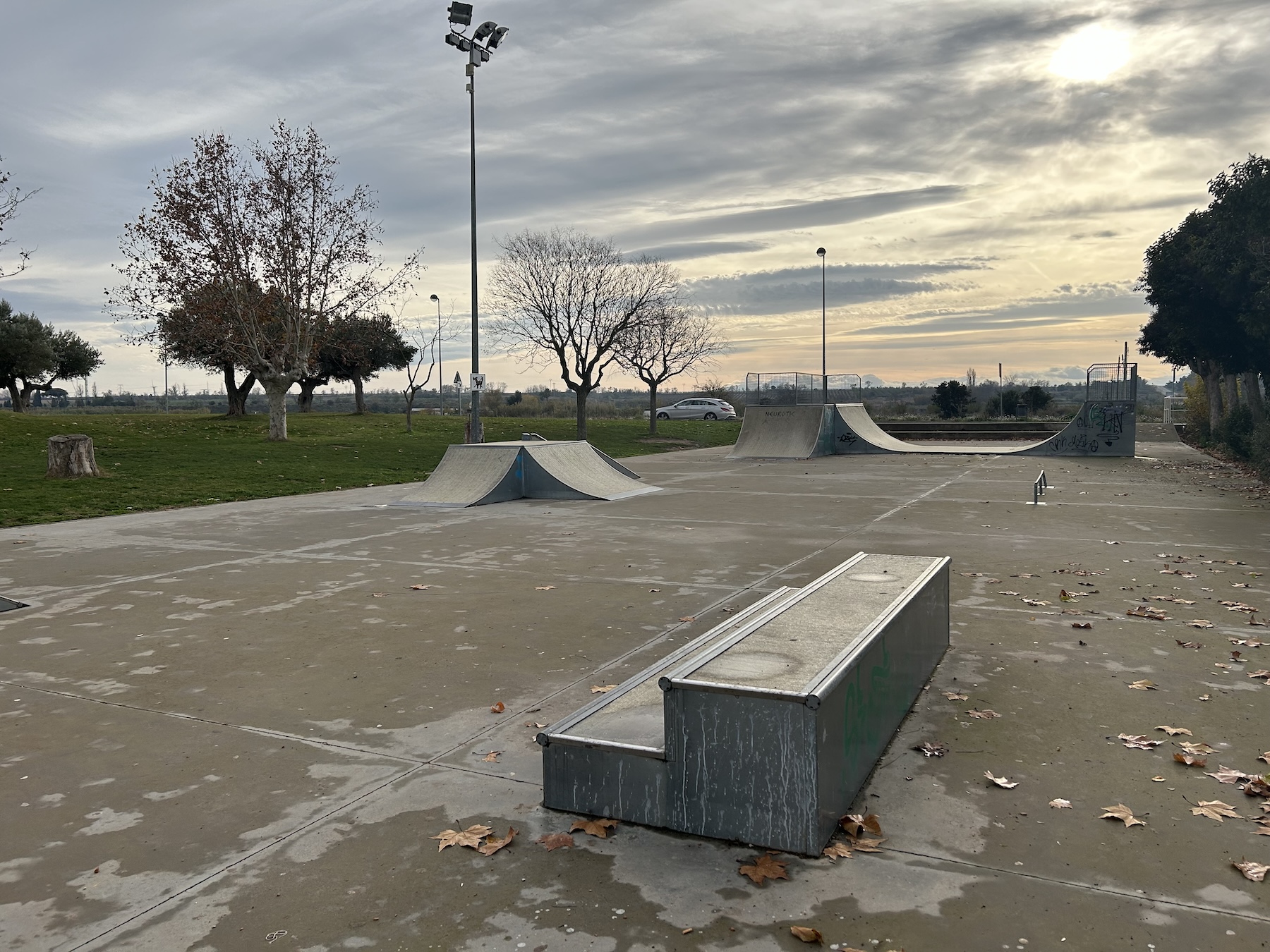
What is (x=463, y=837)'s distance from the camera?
11.0ft

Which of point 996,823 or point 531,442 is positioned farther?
point 531,442

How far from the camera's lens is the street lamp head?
20234 millimetres

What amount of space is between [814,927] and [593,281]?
109 ft

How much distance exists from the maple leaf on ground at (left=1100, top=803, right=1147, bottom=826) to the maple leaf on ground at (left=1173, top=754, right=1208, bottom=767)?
62 centimetres

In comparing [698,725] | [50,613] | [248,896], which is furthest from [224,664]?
[698,725]

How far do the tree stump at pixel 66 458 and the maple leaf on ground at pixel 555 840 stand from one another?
17686mm

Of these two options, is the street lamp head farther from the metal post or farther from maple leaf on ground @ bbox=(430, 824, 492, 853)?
maple leaf on ground @ bbox=(430, 824, 492, 853)

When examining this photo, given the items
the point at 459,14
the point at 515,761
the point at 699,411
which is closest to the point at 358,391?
the point at 699,411

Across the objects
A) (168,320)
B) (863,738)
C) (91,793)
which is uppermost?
(168,320)

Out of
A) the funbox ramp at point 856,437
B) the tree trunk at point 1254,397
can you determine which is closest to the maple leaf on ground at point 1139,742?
the funbox ramp at point 856,437

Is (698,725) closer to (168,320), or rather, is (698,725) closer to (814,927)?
(814,927)

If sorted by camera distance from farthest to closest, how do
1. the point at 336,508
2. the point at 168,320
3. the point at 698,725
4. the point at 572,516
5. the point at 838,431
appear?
the point at 168,320
the point at 838,431
the point at 336,508
the point at 572,516
the point at 698,725

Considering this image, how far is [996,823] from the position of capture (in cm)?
343

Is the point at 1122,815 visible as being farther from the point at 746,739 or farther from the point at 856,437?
the point at 856,437
